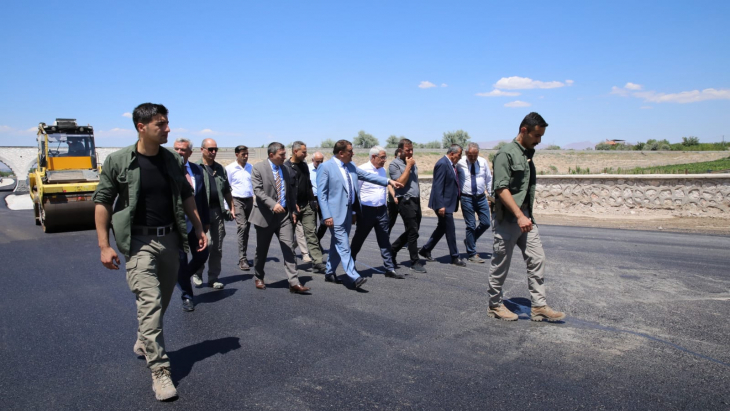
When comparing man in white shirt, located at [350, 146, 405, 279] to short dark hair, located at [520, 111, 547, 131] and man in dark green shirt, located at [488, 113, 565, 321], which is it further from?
short dark hair, located at [520, 111, 547, 131]

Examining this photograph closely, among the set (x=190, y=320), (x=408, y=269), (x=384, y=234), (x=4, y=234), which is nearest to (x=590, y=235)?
(x=408, y=269)

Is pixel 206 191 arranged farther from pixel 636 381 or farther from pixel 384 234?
pixel 636 381

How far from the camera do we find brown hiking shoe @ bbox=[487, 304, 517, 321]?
486 cm

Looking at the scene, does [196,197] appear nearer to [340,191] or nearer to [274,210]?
[274,210]

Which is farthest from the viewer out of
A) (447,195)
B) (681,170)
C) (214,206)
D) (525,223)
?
(681,170)

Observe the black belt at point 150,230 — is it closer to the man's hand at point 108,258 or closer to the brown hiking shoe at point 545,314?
the man's hand at point 108,258

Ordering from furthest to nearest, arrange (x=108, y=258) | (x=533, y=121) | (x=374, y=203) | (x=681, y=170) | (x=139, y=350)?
(x=681, y=170) → (x=374, y=203) → (x=533, y=121) → (x=139, y=350) → (x=108, y=258)

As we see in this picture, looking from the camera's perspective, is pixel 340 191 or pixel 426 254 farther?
pixel 426 254

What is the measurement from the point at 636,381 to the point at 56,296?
6722mm

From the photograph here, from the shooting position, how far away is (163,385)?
337 centimetres

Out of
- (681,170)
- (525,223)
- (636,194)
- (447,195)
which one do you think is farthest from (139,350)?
(681,170)

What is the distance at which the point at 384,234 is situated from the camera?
6.70 metres

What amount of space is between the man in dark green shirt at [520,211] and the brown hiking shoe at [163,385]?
3199 millimetres

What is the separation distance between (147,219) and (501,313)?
3513 mm
